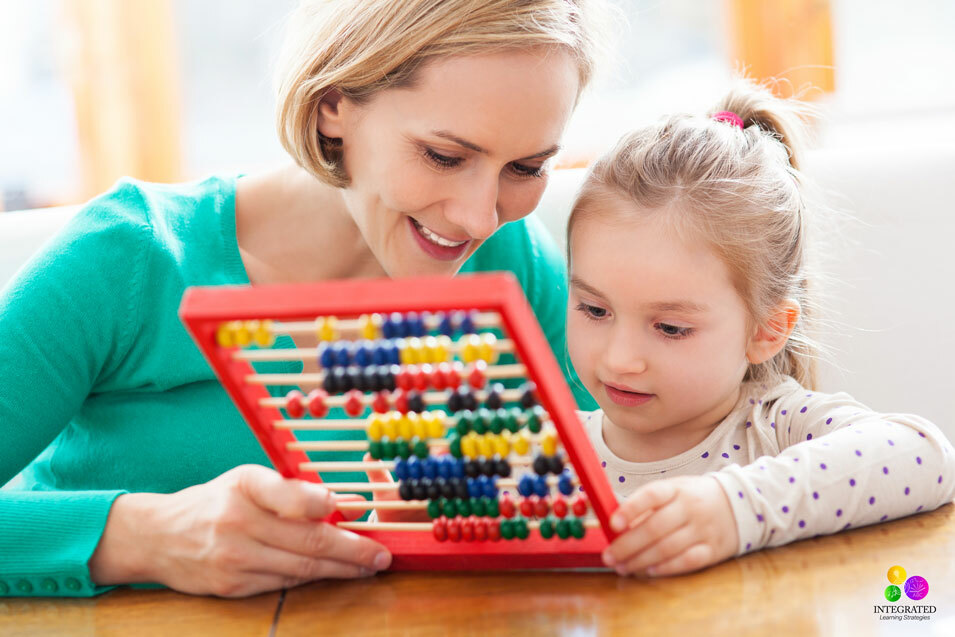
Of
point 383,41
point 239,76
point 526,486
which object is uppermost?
point 383,41

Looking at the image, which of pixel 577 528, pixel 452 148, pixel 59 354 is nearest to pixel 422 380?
pixel 577 528

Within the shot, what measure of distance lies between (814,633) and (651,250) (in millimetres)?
612

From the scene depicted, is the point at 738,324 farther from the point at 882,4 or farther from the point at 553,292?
Result: the point at 882,4

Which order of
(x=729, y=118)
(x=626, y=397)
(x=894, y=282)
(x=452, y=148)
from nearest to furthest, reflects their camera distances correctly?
(x=452, y=148), (x=626, y=397), (x=729, y=118), (x=894, y=282)

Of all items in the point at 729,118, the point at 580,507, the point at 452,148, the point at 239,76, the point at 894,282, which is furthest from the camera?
the point at 239,76

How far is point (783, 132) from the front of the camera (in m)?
1.48

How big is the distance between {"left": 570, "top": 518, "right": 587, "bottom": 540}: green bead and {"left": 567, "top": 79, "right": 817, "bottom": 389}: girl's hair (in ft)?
1.66

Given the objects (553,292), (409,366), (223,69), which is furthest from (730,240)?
(223,69)

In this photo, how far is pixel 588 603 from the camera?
2.87 feet

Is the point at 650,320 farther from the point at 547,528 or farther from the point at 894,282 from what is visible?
the point at 894,282

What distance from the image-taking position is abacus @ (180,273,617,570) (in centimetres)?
83

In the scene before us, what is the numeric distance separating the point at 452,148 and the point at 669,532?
556 millimetres

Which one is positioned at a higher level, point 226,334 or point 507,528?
point 226,334

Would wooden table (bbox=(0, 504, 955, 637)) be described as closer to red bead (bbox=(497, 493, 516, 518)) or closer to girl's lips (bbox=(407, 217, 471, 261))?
red bead (bbox=(497, 493, 516, 518))
